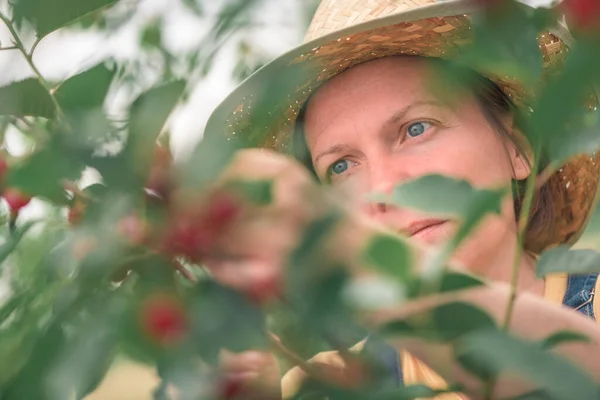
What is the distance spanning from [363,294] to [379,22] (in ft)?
3.44

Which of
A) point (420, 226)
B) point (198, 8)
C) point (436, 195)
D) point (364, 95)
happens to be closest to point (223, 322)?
point (436, 195)

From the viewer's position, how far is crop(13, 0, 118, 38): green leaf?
0.31 metres

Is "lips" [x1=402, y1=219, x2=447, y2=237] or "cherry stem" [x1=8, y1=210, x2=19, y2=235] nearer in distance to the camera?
"cherry stem" [x1=8, y1=210, x2=19, y2=235]

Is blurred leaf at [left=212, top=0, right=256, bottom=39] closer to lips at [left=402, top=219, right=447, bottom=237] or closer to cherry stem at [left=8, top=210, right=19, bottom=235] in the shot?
cherry stem at [left=8, top=210, right=19, bottom=235]

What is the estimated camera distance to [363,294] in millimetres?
295

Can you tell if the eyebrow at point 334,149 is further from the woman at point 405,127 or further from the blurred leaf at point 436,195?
the blurred leaf at point 436,195

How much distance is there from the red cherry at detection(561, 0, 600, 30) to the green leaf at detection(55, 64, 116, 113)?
0.20 m

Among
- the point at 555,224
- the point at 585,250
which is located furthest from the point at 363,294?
the point at 555,224

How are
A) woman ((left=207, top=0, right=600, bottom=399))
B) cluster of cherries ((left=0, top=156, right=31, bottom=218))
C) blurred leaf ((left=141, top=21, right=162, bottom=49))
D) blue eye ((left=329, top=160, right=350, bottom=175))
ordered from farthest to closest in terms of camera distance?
1. blue eye ((left=329, top=160, right=350, bottom=175))
2. woman ((left=207, top=0, right=600, bottom=399))
3. blurred leaf ((left=141, top=21, right=162, bottom=49))
4. cluster of cherries ((left=0, top=156, right=31, bottom=218))

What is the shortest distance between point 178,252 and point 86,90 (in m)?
0.08

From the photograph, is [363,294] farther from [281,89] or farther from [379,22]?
[379,22]

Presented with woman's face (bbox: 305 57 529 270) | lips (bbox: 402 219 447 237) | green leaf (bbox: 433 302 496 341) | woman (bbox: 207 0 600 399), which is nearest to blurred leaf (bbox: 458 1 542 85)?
green leaf (bbox: 433 302 496 341)

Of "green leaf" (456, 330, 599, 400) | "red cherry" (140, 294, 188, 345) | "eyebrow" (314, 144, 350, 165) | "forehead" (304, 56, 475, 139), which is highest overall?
"red cherry" (140, 294, 188, 345)

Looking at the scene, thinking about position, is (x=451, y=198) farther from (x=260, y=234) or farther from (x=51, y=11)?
(x=51, y=11)
